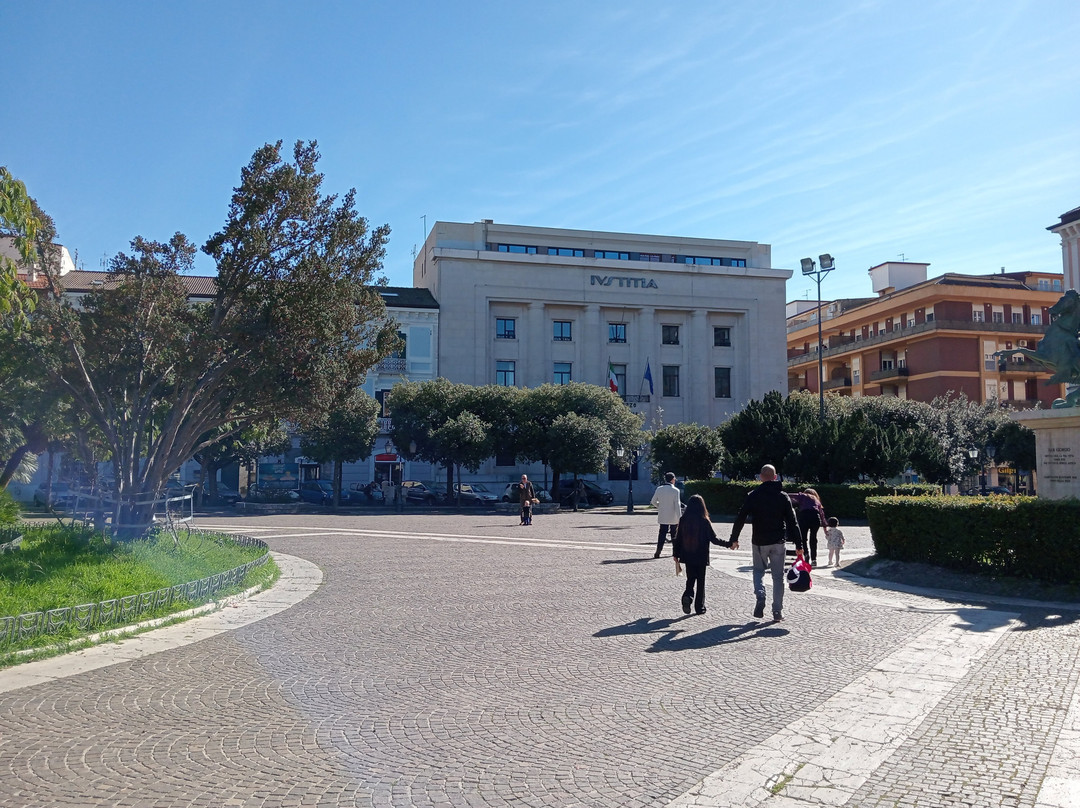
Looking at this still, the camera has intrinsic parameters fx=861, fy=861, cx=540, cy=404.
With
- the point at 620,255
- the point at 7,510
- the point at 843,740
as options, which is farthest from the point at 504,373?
the point at 843,740

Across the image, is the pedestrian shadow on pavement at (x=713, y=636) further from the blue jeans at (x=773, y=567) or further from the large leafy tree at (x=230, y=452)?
the large leafy tree at (x=230, y=452)

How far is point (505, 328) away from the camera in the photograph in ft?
183

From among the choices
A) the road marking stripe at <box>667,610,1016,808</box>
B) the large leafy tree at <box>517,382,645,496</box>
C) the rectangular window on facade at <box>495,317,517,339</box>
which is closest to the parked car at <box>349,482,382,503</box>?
the large leafy tree at <box>517,382,645,496</box>

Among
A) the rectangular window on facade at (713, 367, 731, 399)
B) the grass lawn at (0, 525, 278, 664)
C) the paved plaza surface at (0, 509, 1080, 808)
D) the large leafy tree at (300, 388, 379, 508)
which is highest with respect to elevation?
the rectangular window on facade at (713, 367, 731, 399)

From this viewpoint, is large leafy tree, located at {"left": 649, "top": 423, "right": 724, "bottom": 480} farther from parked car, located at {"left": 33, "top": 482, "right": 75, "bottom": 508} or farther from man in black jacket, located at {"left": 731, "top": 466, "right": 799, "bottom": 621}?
man in black jacket, located at {"left": 731, "top": 466, "right": 799, "bottom": 621}

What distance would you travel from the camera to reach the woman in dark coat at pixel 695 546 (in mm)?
9758

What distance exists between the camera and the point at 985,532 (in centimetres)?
1222

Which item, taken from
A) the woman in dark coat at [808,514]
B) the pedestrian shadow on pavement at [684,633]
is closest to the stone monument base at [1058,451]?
the woman in dark coat at [808,514]

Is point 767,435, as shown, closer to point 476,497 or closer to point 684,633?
point 476,497

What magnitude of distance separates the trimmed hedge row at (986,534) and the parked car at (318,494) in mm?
33973

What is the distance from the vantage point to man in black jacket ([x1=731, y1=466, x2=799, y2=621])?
9273mm

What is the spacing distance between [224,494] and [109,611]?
44395 millimetres

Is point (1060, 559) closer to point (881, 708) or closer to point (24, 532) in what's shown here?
point (881, 708)

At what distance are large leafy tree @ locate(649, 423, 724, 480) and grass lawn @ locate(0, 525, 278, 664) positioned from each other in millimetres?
25403
